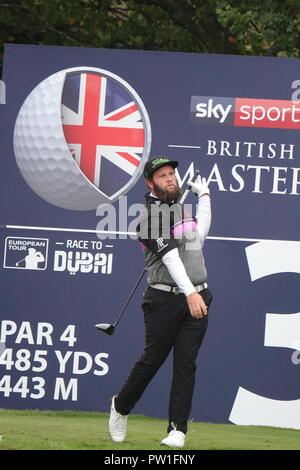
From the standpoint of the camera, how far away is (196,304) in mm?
6348

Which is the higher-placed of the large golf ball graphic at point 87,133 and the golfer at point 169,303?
the large golf ball graphic at point 87,133

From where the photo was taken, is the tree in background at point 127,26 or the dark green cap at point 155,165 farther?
the tree in background at point 127,26

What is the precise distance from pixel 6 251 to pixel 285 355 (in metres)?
2.40

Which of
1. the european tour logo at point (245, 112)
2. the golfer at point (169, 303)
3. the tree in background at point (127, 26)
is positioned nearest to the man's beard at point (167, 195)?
the golfer at point (169, 303)

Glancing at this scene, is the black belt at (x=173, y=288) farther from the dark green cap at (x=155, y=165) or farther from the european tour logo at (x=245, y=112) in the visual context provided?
the european tour logo at (x=245, y=112)

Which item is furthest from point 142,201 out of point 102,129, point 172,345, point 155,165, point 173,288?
point 172,345

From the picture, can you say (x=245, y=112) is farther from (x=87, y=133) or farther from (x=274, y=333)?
(x=274, y=333)

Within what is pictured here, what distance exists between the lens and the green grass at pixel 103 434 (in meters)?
6.66

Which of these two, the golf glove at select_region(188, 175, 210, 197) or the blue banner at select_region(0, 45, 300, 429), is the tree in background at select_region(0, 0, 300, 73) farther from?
the golf glove at select_region(188, 175, 210, 197)

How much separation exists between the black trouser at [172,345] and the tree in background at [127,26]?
5.22 m

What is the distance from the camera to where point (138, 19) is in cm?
1341

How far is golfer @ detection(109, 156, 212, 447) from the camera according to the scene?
257 inches
